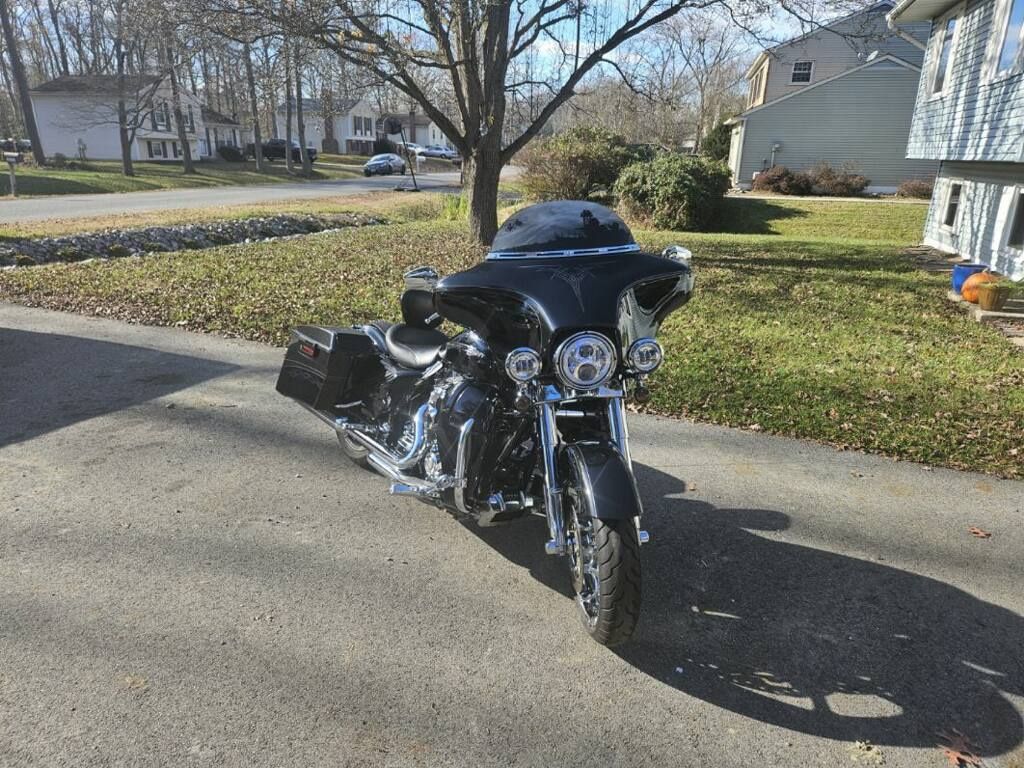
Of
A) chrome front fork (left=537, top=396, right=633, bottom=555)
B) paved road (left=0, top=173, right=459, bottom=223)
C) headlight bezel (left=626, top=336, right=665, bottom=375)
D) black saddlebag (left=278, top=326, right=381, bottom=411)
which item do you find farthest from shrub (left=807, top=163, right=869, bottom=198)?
chrome front fork (left=537, top=396, right=633, bottom=555)

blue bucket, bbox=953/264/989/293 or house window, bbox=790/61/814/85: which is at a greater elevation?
house window, bbox=790/61/814/85

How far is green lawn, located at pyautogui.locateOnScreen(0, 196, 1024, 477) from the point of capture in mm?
5195

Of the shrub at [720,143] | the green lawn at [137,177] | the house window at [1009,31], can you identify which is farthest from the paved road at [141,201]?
the house window at [1009,31]

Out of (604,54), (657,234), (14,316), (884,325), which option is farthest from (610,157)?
(14,316)

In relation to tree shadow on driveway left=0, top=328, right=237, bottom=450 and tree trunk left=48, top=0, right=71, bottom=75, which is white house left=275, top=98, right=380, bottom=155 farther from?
tree shadow on driveway left=0, top=328, right=237, bottom=450

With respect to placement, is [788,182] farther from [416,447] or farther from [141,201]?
[416,447]

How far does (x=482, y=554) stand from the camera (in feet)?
11.5

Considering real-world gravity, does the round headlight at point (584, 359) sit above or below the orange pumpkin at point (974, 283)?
above

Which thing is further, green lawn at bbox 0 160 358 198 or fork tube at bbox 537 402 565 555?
green lawn at bbox 0 160 358 198

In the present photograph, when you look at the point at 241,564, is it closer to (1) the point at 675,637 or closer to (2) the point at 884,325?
(1) the point at 675,637

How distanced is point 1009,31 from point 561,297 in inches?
495

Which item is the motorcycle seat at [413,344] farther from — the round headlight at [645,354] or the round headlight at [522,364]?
the round headlight at [645,354]

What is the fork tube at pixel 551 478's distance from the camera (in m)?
2.79

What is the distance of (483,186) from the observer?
12.5 m
